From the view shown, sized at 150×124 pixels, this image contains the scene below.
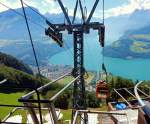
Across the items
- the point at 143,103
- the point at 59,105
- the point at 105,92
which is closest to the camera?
the point at 143,103

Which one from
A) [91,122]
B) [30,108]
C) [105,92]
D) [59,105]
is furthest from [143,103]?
[59,105]

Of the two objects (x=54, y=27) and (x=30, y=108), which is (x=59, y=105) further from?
(x=30, y=108)

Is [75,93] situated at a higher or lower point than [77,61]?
lower

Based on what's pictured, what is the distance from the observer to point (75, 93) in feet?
62.2

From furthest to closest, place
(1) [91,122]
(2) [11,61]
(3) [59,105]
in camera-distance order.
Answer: (2) [11,61], (3) [59,105], (1) [91,122]

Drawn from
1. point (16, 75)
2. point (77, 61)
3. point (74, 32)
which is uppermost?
point (74, 32)

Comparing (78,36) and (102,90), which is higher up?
(78,36)

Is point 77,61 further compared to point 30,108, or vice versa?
point 77,61

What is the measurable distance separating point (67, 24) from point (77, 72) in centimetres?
234

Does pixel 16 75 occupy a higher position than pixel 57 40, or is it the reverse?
pixel 57 40

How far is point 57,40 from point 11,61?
11755cm

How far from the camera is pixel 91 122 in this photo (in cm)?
2734

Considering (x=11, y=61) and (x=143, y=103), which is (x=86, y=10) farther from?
(x=11, y=61)

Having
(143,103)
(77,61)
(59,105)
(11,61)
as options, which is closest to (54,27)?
(77,61)
